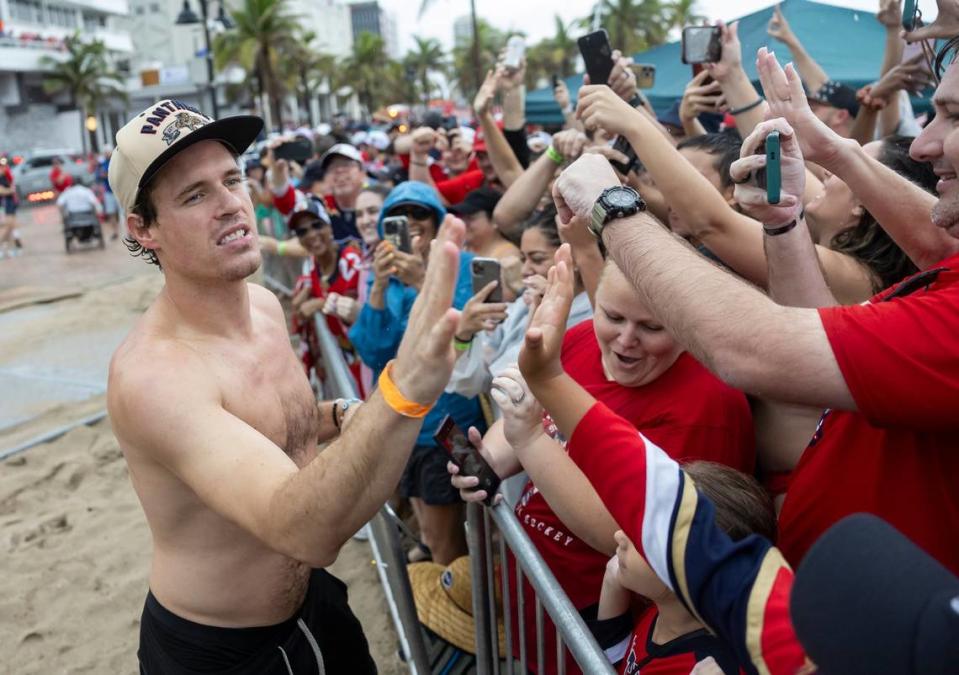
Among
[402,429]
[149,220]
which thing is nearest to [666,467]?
[402,429]

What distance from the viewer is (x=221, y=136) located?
2189mm

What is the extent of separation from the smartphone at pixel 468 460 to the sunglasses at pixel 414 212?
88.5 inches

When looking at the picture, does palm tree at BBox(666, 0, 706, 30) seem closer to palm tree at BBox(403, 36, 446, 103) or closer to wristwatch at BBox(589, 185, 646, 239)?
palm tree at BBox(403, 36, 446, 103)

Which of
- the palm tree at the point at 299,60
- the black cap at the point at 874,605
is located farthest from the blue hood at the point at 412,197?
the palm tree at the point at 299,60

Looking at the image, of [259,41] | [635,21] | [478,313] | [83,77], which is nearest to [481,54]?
[635,21]

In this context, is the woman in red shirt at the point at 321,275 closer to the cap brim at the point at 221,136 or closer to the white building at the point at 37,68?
the cap brim at the point at 221,136

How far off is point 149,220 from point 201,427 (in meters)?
0.71

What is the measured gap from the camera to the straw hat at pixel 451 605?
2.92 meters

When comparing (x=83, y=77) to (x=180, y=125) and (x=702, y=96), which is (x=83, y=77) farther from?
(x=180, y=125)

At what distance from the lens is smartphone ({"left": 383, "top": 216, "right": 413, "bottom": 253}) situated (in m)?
3.63

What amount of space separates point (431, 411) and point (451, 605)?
0.92 metres

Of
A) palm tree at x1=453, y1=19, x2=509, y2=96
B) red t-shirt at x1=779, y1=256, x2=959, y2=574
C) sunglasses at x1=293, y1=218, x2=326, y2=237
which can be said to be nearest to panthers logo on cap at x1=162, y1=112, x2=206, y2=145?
red t-shirt at x1=779, y1=256, x2=959, y2=574

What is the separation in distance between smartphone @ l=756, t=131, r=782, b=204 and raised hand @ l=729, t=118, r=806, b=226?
16mm

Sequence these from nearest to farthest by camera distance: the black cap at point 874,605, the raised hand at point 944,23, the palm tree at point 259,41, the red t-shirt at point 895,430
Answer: the black cap at point 874,605
the red t-shirt at point 895,430
the raised hand at point 944,23
the palm tree at point 259,41
